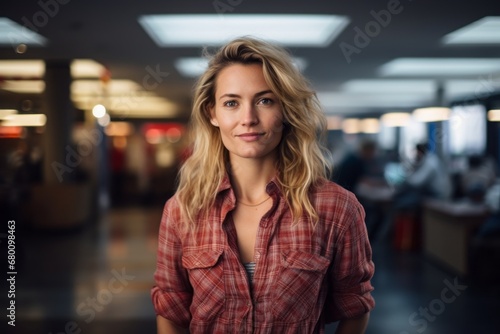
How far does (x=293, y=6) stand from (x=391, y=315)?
3.33 metres

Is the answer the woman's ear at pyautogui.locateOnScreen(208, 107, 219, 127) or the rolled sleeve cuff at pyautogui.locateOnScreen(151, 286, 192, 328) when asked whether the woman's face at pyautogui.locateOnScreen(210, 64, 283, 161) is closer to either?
the woman's ear at pyautogui.locateOnScreen(208, 107, 219, 127)

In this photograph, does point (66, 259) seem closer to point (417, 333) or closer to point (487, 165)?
point (417, 333)

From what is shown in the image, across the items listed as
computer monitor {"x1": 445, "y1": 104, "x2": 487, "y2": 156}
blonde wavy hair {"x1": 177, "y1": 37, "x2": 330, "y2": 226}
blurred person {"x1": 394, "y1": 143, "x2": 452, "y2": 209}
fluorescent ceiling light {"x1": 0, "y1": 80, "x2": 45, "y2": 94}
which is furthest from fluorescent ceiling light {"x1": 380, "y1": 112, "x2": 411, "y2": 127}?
blonde wavy hair {"x1": 177, "y1": 37, "x2": 330, "y2": 226}

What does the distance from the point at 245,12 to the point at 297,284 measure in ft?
16.5

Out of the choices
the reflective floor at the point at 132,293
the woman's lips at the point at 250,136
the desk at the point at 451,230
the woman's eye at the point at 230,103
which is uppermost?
the woman's eye at the point at 230,103

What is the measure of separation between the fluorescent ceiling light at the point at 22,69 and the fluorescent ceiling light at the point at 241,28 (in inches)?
135

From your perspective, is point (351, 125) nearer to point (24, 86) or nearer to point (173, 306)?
point (24, 86)

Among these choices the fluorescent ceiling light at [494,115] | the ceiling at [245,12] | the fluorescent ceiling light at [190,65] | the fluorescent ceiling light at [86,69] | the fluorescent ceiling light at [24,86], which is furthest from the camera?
the fluorescent ceiling light at [494,115]

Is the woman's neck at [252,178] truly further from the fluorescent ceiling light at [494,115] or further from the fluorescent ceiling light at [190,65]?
the fluorescent ceiling light at [494,115]

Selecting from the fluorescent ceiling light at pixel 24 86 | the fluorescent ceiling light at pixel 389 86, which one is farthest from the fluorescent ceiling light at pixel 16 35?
the fluorescent ceiling light at pixel 389 86

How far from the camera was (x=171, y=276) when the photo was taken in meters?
1.53

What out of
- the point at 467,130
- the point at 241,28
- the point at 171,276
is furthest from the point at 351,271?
the point at 467,130

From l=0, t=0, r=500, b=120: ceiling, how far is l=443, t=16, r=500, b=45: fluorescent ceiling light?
18 cm

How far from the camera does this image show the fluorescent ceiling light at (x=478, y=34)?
7094 millimetres
